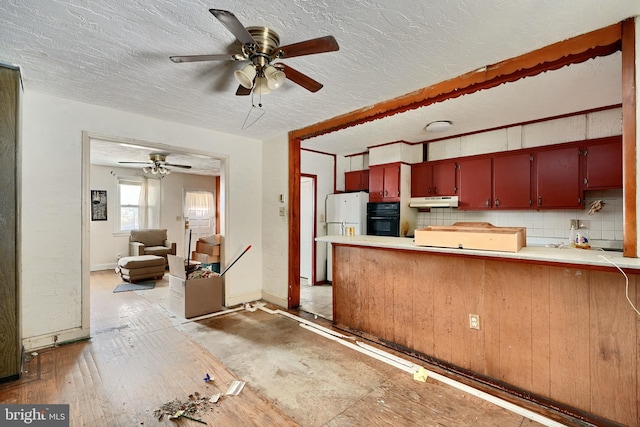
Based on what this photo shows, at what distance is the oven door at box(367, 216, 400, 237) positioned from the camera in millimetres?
4742

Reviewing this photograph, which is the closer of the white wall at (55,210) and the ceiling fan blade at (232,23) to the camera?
the ceiling fan blade at (232,23)

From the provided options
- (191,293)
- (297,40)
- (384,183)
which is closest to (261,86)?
(297,40)

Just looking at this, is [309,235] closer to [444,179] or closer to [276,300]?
[276,300]

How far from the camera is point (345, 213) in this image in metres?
5.33

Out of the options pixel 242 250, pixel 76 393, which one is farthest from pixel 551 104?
pixel 76 393

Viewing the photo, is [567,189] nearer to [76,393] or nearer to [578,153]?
[578,153]

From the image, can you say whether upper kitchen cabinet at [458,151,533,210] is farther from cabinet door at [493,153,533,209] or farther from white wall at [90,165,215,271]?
white wall at [90,165,215,271]

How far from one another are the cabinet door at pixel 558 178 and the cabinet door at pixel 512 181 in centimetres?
11

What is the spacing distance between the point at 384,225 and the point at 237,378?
3304mm

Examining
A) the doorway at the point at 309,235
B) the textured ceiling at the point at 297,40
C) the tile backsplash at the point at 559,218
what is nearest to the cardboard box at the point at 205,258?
the doorway at the point at 309,235

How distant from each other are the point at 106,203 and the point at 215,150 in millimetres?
4586

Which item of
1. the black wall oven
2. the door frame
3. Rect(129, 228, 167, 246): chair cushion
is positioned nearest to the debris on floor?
the door frame

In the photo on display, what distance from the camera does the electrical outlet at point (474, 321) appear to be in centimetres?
229

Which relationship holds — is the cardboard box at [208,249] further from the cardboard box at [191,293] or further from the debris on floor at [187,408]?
the debris on floor at [187,408]
